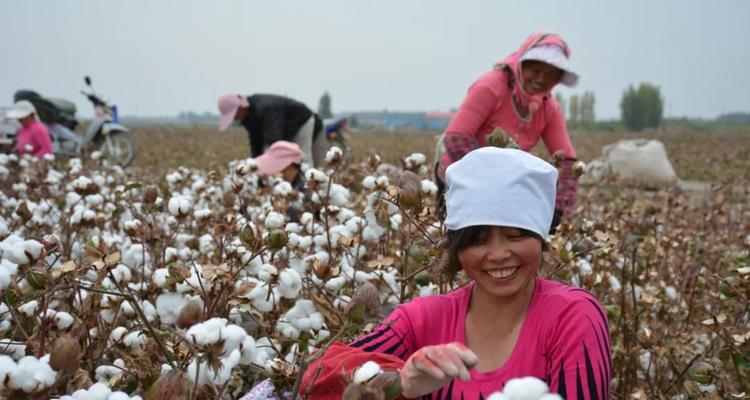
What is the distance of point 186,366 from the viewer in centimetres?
110

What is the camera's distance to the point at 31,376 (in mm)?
773

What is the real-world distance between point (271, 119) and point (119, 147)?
5515 millimetres

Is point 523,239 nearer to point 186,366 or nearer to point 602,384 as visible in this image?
point 602,384

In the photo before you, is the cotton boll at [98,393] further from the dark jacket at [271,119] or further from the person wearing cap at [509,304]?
the dark jacket at [271,119]

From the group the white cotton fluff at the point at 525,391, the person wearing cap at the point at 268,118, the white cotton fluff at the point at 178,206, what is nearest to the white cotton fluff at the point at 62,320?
the white cotton fluff at the point at 178,206

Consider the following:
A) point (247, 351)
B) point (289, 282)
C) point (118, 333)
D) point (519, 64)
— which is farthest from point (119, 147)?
point (247, 351)

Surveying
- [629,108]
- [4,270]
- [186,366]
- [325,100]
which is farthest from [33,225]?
[629,108]

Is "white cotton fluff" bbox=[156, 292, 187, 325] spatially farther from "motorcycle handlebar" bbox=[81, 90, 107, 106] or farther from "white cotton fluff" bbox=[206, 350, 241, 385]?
"motorcycle handlebar" bbox=[81, 90, 107, 106]

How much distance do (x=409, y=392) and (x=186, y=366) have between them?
404 millimetres

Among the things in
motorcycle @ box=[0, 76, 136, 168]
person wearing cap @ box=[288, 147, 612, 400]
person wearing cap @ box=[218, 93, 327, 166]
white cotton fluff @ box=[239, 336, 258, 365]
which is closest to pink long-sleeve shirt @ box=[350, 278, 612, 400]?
person wearing cap @ box=[288, 147, 612, 400]

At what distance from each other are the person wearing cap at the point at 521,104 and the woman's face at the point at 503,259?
1.14m

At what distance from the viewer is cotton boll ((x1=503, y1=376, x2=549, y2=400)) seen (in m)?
0.56

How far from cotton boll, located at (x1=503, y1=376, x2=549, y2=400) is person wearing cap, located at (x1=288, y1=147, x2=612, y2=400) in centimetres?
41

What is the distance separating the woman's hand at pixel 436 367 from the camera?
78 centimetres
